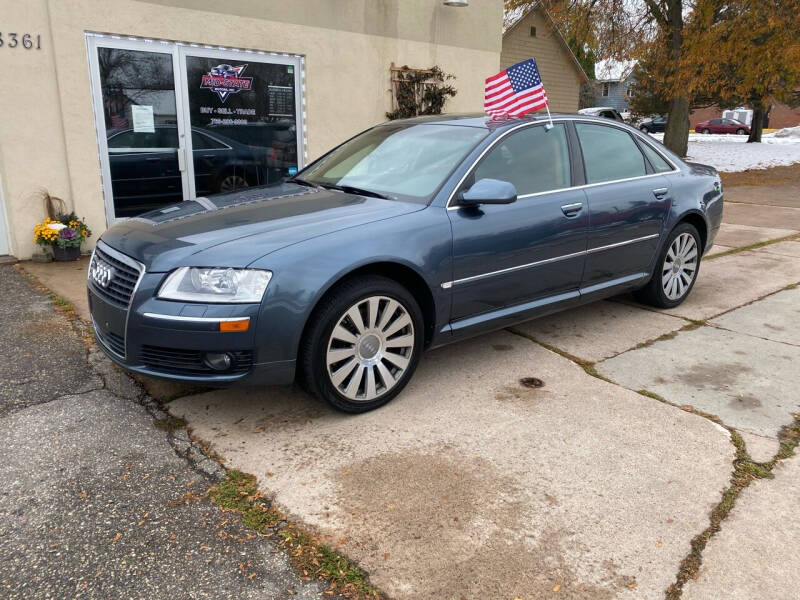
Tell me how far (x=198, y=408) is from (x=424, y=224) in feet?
5.39

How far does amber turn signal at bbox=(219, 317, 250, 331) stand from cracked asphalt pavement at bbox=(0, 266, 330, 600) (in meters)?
0.67

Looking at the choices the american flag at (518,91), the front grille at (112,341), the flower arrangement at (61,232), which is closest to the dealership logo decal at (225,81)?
the flower arrangement at (61,232)

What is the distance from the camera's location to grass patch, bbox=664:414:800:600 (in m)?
2.37

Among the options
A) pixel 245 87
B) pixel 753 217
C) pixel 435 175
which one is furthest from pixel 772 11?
pixel 435 175

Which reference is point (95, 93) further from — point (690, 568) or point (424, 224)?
point (690, 568)

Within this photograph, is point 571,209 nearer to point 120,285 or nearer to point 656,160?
point 656,160

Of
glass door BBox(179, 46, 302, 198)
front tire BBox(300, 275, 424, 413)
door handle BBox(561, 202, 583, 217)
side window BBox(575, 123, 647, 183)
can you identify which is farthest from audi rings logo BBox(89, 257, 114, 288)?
glass door BBox(179, 46, 302, 198)

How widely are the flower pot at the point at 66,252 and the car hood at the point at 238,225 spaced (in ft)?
11.4

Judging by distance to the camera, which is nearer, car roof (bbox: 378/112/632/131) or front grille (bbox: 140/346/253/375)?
front grille (bbox: 140/346/253/375)

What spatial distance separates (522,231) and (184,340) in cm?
213

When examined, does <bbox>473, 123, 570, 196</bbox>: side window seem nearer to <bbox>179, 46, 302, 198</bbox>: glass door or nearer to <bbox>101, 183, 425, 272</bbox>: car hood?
<bbox>101, 183, 425, 272</bbox>: car hood

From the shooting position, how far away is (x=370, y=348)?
3471mm

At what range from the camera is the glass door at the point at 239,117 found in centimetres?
768

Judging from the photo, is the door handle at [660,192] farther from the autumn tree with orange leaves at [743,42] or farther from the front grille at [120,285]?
the autumn tree with orange leaves at [743,42]
